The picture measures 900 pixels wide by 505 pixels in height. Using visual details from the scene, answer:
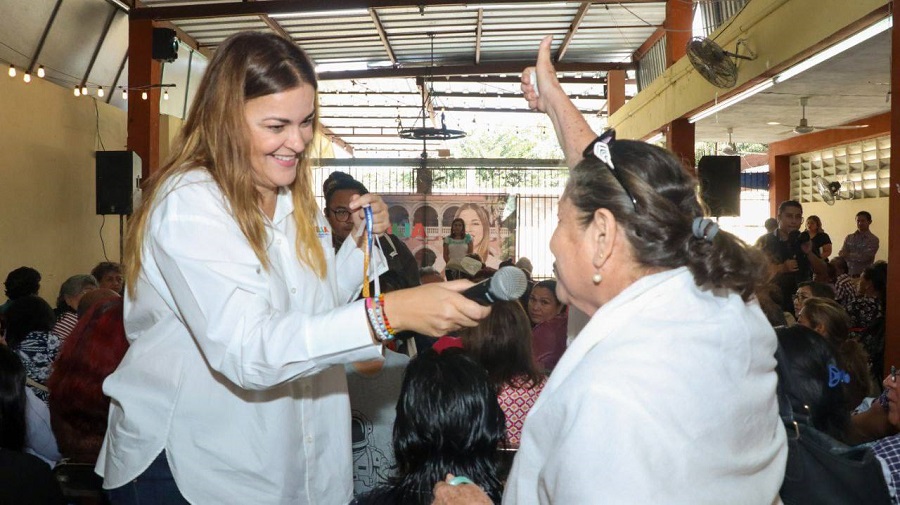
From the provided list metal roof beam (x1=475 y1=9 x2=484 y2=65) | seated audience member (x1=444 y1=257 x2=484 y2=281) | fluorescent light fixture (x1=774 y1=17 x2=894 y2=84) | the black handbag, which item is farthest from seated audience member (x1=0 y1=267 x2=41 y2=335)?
metal roof beam (x1=475 y1=9 x2=484 y2=65)

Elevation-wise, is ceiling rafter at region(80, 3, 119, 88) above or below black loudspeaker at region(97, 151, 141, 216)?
above

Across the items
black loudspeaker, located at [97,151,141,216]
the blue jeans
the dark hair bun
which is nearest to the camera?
the blue jeans

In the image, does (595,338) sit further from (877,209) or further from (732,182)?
(877,209)

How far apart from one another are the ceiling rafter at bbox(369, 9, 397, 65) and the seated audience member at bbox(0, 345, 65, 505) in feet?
30.3

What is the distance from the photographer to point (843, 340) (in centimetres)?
428

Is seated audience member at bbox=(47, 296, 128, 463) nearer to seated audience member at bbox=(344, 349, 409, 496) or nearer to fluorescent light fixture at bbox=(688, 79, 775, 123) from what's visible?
seated audience member at bbox=(344, 349, 409, 496)

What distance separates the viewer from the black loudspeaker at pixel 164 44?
10289 millimetres

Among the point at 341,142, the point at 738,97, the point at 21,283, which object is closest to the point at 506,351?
the point at 21,283

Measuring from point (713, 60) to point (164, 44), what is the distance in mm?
6547

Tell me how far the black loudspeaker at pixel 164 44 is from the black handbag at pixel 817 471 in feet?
32.6

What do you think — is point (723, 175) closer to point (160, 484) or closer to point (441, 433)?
point (441, 433)

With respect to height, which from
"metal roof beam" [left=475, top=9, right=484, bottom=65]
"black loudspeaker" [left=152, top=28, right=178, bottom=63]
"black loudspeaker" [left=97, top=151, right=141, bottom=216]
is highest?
"metal roof beam" [left=475, top=9, right=484, bottom=65]

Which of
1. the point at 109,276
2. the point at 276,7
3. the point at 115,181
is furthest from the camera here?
the point at 276,7

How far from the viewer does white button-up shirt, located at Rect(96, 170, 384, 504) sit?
1428 mm
